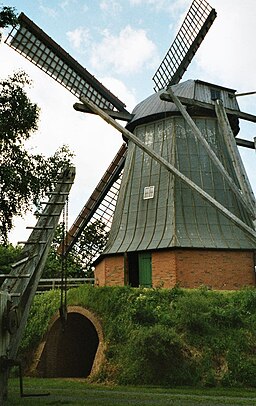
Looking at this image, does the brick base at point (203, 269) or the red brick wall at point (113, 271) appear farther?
the red brick wall at point (113, 271)

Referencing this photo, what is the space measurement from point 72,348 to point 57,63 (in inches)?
464

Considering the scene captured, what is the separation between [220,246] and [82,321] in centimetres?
530

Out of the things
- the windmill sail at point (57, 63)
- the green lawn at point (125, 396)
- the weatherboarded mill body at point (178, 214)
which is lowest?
the green lawn at point (125, 396)

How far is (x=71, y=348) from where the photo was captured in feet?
58.1

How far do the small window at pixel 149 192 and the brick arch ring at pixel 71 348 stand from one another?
5.08 meters

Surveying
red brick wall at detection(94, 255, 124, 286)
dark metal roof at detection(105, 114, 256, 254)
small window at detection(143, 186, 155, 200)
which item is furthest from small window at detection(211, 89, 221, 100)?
red brick wall at detection(94, 255, 124, 286)

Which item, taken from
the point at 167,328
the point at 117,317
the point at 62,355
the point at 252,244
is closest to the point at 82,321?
the point at 62,355

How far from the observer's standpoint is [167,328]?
13.3 meters

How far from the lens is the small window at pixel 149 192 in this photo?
64.3 feet

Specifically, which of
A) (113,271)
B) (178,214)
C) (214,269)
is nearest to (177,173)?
(178,214)

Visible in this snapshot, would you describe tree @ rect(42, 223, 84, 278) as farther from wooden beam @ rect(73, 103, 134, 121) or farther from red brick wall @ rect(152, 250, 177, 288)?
red brick wall @ rect(152, 250, 177, 288)

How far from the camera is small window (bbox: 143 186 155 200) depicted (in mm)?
19594

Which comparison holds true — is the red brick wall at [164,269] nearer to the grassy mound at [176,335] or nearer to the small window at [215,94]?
the grassy mound at [176,335]

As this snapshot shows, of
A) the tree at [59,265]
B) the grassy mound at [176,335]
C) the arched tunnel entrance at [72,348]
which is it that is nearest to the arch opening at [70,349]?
the arched tunnel entrance at [72,348]
